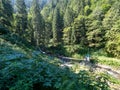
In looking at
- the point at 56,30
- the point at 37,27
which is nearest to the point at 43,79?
the point at 37,27

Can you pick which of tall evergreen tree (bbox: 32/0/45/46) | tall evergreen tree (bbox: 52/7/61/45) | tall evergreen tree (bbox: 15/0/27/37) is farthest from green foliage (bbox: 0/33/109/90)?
tall evergreen tree (bbox: 52/7/61/45)

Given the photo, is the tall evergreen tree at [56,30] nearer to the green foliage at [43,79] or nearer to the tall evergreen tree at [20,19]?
the tall evergreen tree at [20,19]

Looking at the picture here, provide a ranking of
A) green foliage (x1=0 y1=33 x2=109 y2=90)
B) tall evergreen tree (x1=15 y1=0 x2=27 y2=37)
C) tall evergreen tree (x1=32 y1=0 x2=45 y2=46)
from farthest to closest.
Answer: tall evergreen tree (x1=32 y1=0 x2=45 y2=46)
tall evergreen tree (x1=15 y1=0 x2=27 y2=37)
green foliage (x1=0 y1=33 x2=109 y2=90)

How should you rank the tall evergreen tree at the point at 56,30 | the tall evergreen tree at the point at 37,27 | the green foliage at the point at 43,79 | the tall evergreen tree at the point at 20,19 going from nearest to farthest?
the green foliage at the point at 43,79, the tall evergreen tree at the point at 20,19, the tall evergreen tree at the point at 37,27, the tall evergreen tree at the point at 56,30

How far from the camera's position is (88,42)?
37.9m

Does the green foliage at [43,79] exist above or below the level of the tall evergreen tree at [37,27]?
below

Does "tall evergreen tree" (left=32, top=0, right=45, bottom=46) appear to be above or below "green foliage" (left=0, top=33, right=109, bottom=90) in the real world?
above

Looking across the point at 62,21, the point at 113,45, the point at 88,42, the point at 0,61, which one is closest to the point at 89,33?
the point at 88,42

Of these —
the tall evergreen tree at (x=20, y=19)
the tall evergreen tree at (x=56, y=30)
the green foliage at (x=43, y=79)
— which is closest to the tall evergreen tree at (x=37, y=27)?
the tall evergreen tree at (x=20, y=19)

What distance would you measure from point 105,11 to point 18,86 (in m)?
44.9

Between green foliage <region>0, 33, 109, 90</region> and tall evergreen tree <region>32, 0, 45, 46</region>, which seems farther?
tall evergreen tree <region>32, 0, 45, 46</region>

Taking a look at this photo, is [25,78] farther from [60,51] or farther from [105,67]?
[60,51]

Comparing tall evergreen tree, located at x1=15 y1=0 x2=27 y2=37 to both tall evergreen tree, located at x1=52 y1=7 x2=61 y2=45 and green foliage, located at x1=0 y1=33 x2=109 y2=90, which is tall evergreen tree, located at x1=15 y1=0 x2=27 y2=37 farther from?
green foliage, located at x1=0 y1=33 x2=109 y2=90

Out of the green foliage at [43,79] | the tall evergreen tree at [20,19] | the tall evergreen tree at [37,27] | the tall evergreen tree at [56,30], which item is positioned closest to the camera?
the green foliage at [43,79]
